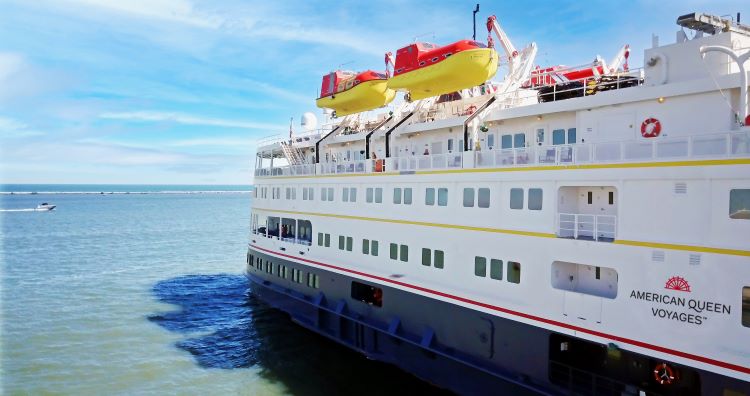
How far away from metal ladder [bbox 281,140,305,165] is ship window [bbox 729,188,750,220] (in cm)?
1962

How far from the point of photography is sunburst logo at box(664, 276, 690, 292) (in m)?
10.6

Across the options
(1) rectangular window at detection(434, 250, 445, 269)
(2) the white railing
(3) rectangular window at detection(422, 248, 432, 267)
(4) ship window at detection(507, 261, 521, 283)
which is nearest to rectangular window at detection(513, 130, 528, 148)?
(2) the white railing

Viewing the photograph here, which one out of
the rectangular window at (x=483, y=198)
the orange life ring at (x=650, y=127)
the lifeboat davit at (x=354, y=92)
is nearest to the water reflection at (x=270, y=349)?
the rectangular window at (x=483, y=198)

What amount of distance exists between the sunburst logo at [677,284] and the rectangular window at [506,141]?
6709 millimetres

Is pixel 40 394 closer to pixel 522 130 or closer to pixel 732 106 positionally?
pixel 522 130

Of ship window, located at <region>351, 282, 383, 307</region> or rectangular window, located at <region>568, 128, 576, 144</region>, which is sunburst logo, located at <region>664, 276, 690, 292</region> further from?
ship window, located at <region>351, 282, 383, 307</region>

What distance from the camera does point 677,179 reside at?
10828mm

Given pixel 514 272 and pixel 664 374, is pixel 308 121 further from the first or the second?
pixel 664 374

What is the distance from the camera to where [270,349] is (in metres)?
21.1

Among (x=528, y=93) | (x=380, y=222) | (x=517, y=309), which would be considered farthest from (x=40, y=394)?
(x=528, y=93)

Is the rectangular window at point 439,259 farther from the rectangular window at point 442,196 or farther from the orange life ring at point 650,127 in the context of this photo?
the orange life ring at point 650,127

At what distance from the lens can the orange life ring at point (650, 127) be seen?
12717 millimetres

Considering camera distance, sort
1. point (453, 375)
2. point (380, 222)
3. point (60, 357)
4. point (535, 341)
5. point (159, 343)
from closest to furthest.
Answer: point (535, 341) < point (453, 375) < point (380, 222) < point (60, 357) < point (159, 343)

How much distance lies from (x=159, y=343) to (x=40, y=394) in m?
4.97
